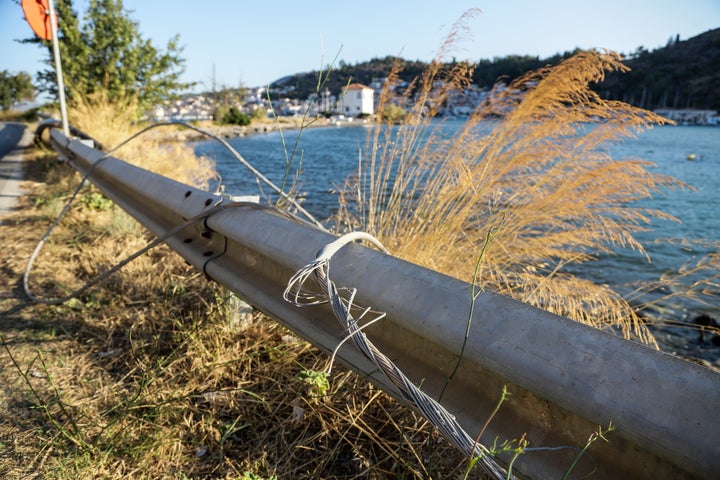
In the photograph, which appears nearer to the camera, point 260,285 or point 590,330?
point 590,330

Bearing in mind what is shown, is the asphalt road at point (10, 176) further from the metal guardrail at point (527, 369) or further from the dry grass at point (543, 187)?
the metal guardrail at point (527, 369)

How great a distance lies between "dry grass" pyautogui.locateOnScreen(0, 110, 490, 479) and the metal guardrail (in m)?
0.36

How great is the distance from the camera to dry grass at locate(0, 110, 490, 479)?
146cm

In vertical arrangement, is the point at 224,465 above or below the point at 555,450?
below

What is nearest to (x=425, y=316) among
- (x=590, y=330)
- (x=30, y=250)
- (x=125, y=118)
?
(x=590, y=330)

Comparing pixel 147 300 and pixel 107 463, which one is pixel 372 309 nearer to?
pixel 107 463

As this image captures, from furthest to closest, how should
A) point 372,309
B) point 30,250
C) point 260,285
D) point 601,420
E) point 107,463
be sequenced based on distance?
1. point 30,250
2. point 260,285
3. point 107,463
4. point 372,309
5. point 601,420

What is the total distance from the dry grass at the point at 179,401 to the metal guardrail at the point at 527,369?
14.4 inches

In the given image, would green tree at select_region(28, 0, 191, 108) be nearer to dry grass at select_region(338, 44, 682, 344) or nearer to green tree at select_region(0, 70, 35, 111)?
dry grass at select_region(338, 44, 682, 344)

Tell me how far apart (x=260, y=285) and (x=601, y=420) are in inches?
45.0

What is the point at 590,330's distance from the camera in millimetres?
805

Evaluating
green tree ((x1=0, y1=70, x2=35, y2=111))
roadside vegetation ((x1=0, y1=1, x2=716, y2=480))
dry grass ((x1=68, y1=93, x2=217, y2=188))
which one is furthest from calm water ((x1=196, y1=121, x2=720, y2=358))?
green tree ((x1=0, y1=70, x2=35, y2=111))

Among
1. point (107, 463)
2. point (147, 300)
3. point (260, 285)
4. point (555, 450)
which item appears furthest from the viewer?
point (147, 300)

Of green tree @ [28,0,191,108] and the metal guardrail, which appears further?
green tree @ [28,0,191,108]
